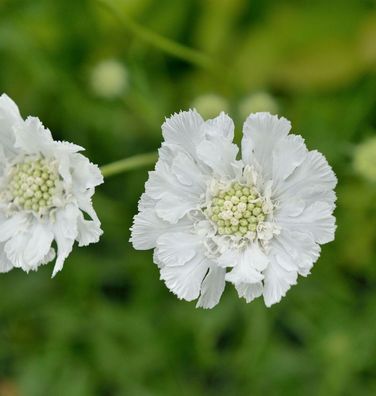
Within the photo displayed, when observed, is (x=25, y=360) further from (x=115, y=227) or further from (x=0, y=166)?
(x=0, y=166)

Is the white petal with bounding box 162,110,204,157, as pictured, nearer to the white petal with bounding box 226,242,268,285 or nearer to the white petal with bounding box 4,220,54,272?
the white petal with bounding box 226,242,268,285

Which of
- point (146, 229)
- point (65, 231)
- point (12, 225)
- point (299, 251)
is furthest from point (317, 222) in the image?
point (12, 225)

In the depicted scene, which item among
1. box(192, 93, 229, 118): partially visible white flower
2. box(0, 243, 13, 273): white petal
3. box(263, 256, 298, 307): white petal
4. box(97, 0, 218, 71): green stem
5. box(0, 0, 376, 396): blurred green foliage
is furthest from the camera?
box(0, 0, 376, 396): blurred green foliage

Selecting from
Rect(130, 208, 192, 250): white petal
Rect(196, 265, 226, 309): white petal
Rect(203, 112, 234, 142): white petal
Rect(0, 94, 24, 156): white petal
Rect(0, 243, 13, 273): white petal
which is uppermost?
Rect(0, 94, 24, 156): white petal

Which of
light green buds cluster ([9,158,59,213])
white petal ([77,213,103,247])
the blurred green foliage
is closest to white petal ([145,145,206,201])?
white petal ([77,213,103,247])

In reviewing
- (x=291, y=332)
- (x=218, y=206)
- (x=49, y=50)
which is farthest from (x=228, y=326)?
(x=49, y=50)

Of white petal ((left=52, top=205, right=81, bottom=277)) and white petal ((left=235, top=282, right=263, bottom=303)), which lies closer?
white petal ((left=235, top=282, right=263, bottom=303))

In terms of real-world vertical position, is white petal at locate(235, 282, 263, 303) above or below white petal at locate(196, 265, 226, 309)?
below
